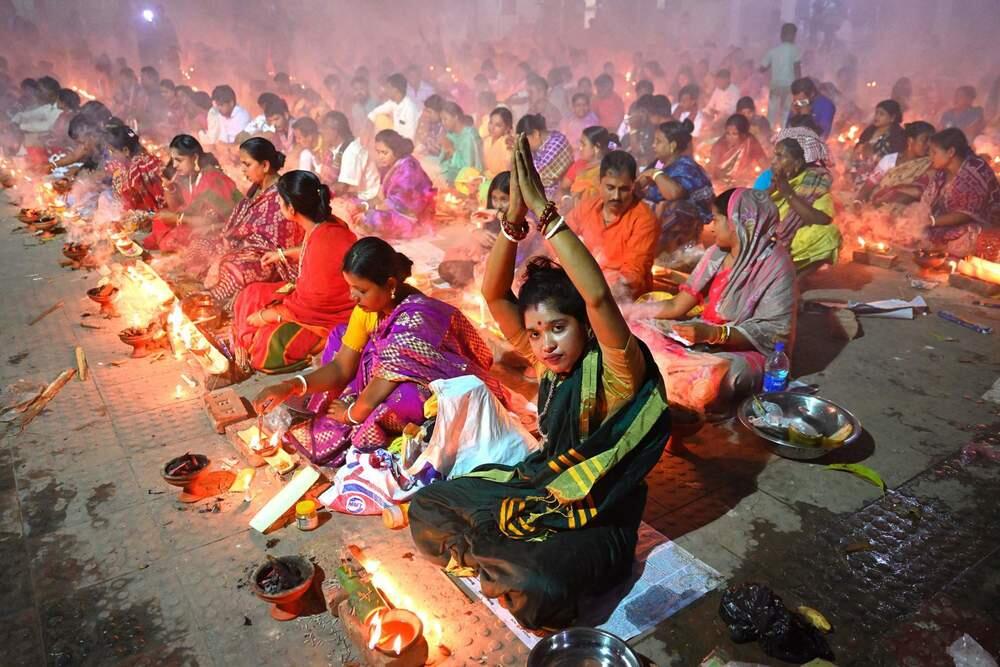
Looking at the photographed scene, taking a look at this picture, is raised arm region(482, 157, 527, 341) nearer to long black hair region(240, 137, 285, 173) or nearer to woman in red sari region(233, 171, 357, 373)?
woman in red sari region(233, 171, 357, 373)

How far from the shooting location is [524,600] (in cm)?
271

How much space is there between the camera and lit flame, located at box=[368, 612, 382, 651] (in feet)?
8.57

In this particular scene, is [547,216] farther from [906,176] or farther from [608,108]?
[608,108]

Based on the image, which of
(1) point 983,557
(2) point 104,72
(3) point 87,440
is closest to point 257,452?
(3) point 87,440

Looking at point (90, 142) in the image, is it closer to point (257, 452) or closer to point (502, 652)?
point (257, 452)

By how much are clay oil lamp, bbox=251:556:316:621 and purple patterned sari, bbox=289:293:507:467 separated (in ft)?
3.11

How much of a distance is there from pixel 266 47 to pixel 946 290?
2682 cm

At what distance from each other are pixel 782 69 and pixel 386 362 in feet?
55.5

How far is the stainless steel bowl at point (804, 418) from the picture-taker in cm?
392

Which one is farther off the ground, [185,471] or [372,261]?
[372,261]

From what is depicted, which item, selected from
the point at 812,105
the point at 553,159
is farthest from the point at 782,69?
the point at 553,159

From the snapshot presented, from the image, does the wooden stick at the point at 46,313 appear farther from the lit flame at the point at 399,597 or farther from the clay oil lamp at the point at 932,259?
the clay oil lamp at the point at 932,259

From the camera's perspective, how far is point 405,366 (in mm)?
3816

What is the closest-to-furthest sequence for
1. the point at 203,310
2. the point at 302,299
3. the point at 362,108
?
1. the point at 302,299
2. the point at 203,310
3. the point at 362,108
